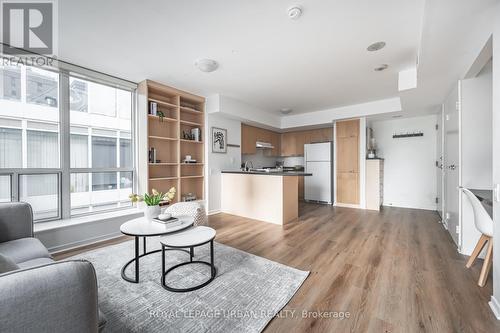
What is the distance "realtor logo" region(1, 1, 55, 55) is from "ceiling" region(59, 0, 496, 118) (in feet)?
0.37

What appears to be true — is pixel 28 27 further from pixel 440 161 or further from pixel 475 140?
pixel 440 161

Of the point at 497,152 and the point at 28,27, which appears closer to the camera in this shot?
the point at 497,152

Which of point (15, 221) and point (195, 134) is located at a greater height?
point (195, 134)

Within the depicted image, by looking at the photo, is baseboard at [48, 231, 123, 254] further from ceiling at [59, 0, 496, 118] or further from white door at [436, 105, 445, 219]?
white door at [436, 105, 445, 219]

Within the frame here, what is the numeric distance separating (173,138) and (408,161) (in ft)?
17.5

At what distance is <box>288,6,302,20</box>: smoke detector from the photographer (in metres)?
1.79

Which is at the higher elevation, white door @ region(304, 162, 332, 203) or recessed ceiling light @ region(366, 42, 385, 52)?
recessed ceiling light @ region(366, 42, 385, 52)

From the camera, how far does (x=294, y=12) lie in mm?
1819

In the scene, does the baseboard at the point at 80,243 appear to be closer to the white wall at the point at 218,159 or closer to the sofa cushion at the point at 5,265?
the white wall at the point at 218,159

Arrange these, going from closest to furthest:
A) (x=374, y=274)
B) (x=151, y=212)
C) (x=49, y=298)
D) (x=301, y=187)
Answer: (x=49, y=298)
(x=374, y=274)
(x=151, y=212)
(x=301, y=187)

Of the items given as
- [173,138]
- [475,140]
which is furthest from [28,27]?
[475,140]

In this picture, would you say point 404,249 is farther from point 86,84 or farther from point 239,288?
point 86,84

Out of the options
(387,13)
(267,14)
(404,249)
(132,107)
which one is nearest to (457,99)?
(387,13)

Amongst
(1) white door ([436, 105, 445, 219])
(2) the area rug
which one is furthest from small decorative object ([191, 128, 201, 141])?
(1) white door ([436, 105, 445, 219])
